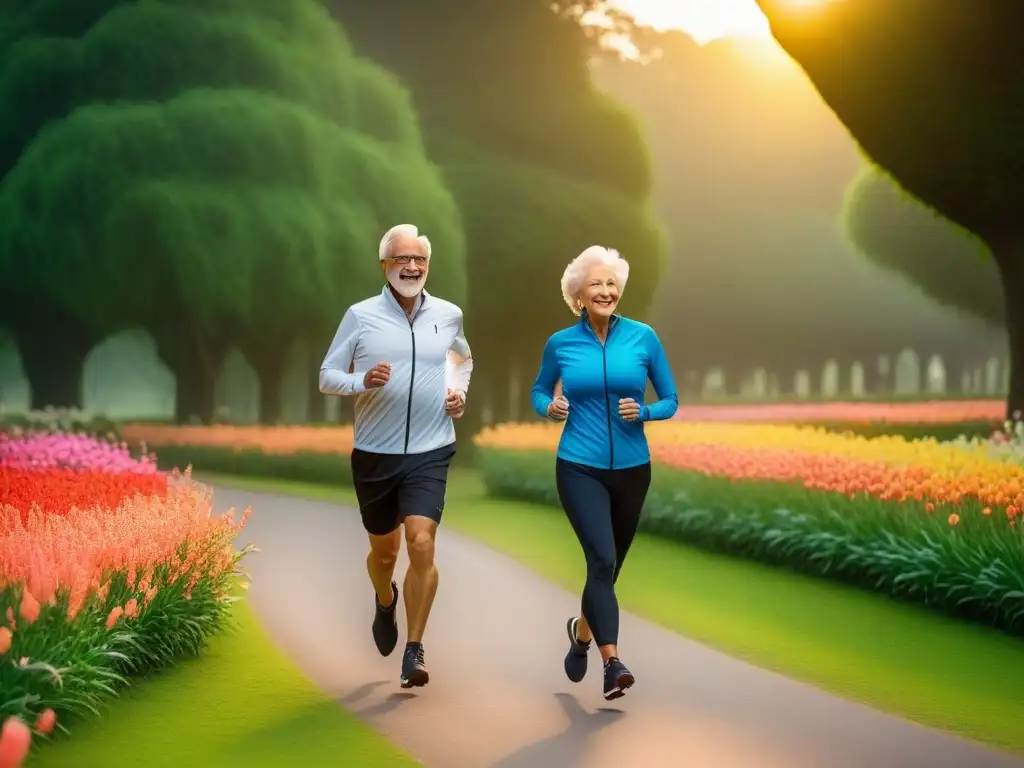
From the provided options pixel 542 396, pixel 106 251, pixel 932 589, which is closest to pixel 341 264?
pixel 106 251

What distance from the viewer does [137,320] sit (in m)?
25.6

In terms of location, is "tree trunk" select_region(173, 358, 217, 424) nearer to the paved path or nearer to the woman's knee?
the paved path

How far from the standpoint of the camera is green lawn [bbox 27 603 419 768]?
203 inches

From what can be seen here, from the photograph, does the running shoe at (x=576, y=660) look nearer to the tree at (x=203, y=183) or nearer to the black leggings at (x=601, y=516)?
the black leggings at (x=601, y=516)

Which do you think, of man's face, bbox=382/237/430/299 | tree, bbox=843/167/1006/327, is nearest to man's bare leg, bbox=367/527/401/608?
man's face, bbox=382/237/430/299

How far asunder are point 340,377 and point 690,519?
7.29 metres

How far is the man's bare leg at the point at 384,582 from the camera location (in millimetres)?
6641

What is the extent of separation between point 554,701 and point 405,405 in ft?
5.22

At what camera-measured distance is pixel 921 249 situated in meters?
43.5

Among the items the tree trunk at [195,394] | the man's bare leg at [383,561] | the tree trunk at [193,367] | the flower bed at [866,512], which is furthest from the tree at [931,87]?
the tree trunk at [195,394]

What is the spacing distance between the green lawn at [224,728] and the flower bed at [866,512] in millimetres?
4533

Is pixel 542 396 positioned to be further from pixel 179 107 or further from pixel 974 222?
pixel 179 107

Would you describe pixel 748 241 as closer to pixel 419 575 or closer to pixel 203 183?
pixel 203 183

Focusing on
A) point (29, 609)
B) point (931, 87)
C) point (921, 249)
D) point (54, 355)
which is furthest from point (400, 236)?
point (921, 249)
